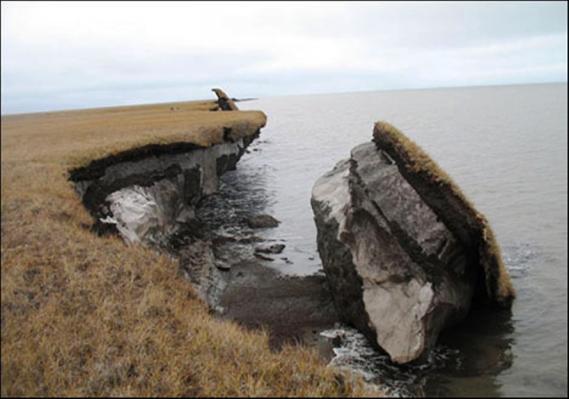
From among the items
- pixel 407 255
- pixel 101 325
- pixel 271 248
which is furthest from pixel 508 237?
pixel 101 325

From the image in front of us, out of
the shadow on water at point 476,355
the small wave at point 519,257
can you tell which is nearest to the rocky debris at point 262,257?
the shadow on water at point 476,355

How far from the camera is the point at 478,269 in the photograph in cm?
1752

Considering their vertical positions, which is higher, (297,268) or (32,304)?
(32,304)

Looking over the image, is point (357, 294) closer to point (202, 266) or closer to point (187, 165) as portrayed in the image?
point (202, 266)

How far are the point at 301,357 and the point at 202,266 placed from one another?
12.2 meters

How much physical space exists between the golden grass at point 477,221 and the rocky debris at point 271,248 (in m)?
11.1

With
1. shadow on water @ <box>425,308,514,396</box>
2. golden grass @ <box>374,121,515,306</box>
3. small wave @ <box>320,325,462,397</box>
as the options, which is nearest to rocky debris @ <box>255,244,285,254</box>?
small wave @ <box>320,325,462,397</box>

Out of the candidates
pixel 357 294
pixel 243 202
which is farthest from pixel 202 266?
pixel 243 202

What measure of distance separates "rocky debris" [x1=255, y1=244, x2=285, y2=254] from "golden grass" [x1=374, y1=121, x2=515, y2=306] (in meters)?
11.1

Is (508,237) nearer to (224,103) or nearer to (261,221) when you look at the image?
(261,221)

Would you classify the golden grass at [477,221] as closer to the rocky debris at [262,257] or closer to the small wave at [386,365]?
the small wave at [386,365]

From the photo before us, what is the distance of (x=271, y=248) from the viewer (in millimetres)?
27312

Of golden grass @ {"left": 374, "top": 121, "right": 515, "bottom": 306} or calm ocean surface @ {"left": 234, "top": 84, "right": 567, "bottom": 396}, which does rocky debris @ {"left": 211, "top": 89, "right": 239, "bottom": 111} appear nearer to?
calm ocean surface @ {"left": 234, "top": 84, "right": 567, "bottom": 396}

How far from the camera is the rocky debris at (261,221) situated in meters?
32.6
